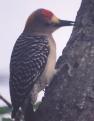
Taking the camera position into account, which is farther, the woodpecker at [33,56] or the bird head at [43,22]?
the bird head at [43,22]

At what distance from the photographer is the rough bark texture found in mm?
3402

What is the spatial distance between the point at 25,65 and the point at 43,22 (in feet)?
3.50

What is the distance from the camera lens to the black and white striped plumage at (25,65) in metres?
4.12

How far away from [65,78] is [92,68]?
1.02ft

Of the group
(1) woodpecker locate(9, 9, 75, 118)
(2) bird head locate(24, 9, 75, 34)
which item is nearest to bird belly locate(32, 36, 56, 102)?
(1) woodpecker locate(9, 9, 75, 118)

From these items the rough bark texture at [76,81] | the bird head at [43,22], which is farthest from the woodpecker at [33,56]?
the rough bark texture at [76,81]

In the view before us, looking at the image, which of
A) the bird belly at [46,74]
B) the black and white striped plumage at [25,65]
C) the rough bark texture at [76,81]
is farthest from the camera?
the bird belly at [46,74]

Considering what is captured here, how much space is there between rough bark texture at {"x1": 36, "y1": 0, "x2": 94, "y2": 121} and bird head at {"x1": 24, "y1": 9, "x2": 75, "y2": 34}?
32.3 inches

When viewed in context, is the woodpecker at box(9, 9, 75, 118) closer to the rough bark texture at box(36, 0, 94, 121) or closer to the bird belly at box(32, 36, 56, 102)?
the bird belly at box(32, 36, 56, 102)

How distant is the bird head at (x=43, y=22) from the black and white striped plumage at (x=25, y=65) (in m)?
0.29

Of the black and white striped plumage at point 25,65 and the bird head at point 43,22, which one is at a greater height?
the bird head at point 43,22

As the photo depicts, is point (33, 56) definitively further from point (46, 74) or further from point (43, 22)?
point (43, 22)

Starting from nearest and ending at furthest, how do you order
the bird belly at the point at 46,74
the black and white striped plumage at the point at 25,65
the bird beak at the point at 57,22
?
the black and white striped plumage at the point at 25,65 → the bird belly at the point at 46,74 → the bird beak at the point at 57,22

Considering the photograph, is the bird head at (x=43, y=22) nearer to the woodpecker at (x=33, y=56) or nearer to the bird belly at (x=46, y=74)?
the woodpecker at (x=33, y=56)
